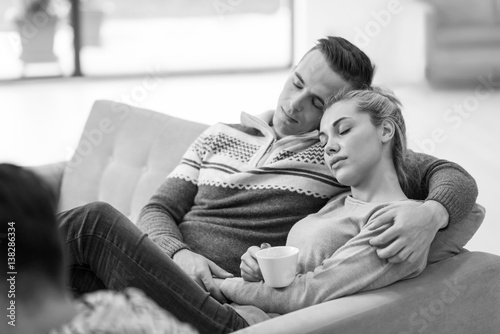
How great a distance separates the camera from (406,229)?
164 centimetres

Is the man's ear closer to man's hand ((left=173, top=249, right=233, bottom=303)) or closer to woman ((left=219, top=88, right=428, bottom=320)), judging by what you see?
woman ((left=219, top=88, right=428, bottom=320))

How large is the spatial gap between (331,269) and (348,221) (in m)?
0.17

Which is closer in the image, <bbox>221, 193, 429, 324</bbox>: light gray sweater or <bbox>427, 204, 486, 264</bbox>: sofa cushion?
<bbox>221, 193, 429, 324</bbox>: light gray sweater

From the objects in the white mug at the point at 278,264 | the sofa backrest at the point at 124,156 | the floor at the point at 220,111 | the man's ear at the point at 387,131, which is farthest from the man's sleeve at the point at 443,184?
the floor at the point at 220,111

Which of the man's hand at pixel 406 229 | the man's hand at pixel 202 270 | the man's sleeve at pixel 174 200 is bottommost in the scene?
the man's hand at pixel 202 270

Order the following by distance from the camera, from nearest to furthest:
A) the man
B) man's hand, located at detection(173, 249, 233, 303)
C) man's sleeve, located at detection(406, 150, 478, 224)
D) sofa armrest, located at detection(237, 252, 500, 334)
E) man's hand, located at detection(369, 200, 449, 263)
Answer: sofa armrest, located at detection(237, 252, 500, 334) < man's hand, located at detection(369, 200, 449, 263) < man's sleeve, located at detection(406, 150, 478, 224) < man's hand, located at detection(173, 249, 233, 303) < the man

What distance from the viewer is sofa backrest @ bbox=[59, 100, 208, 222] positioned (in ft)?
7.83

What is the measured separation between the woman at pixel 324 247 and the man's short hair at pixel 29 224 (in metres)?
0.69

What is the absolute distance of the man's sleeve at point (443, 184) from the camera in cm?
175

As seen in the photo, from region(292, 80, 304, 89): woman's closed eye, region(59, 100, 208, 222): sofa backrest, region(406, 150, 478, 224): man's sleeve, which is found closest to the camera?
region(406, 150, 478, 224): man's sleeve

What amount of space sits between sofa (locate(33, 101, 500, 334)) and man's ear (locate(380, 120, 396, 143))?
258mm

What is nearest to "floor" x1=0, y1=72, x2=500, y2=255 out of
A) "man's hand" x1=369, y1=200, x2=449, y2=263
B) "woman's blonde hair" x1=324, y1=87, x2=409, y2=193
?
"woman's blonde hair" x1=324, y1=87, x2=409, y2=193

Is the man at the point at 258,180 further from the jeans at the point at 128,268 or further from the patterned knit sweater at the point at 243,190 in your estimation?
the jeans at the point at 128,268

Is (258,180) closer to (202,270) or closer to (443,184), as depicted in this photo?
(202,270)
